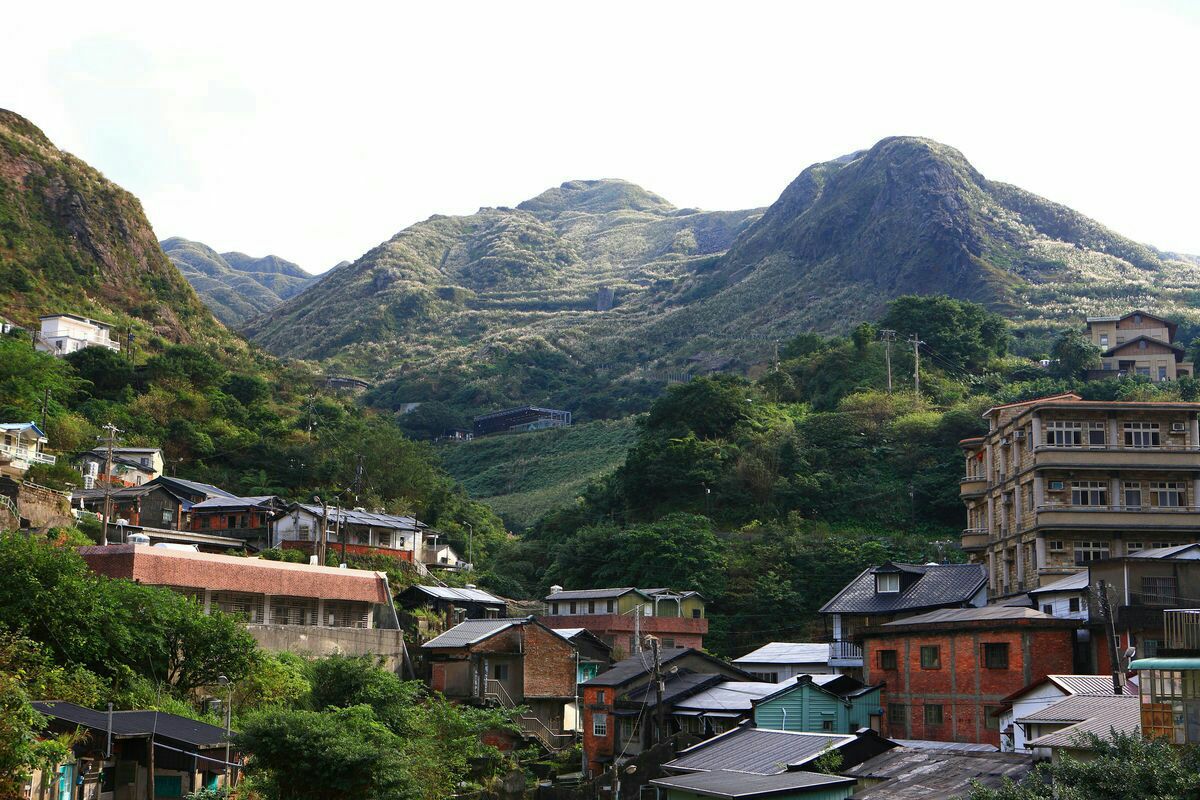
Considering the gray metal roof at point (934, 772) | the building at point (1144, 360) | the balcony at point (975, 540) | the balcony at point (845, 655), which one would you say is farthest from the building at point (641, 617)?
the building at point (1144, 360)

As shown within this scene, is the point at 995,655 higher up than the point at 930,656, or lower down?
higher up

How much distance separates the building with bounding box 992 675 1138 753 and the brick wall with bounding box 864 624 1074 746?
2.43 meters

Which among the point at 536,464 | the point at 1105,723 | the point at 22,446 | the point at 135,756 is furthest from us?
the point at 536,464

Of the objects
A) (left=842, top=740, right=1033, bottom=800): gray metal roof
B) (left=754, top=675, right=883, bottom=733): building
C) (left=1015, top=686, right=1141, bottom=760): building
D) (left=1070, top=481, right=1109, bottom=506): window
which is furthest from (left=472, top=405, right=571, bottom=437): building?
(left=1015, top=686, right=1141, bottom=760): building

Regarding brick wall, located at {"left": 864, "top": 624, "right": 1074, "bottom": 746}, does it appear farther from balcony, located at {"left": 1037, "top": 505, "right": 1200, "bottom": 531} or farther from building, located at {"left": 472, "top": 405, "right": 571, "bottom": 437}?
building, located at {"left": 472, "top": 405, "right": 571, "bottom": 437}

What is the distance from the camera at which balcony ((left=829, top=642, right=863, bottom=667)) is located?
45.8 meters

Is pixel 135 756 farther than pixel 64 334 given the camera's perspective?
No

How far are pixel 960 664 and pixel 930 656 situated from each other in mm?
1426

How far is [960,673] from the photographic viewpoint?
3859 centimetres

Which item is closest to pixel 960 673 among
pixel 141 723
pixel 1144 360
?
pixel 141 723

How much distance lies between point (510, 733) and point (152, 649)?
1420 centimetres

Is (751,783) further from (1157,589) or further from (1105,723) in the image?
(1157,589)

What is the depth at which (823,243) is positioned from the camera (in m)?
178

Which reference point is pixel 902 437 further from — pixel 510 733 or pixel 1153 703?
pixel 1153 703
